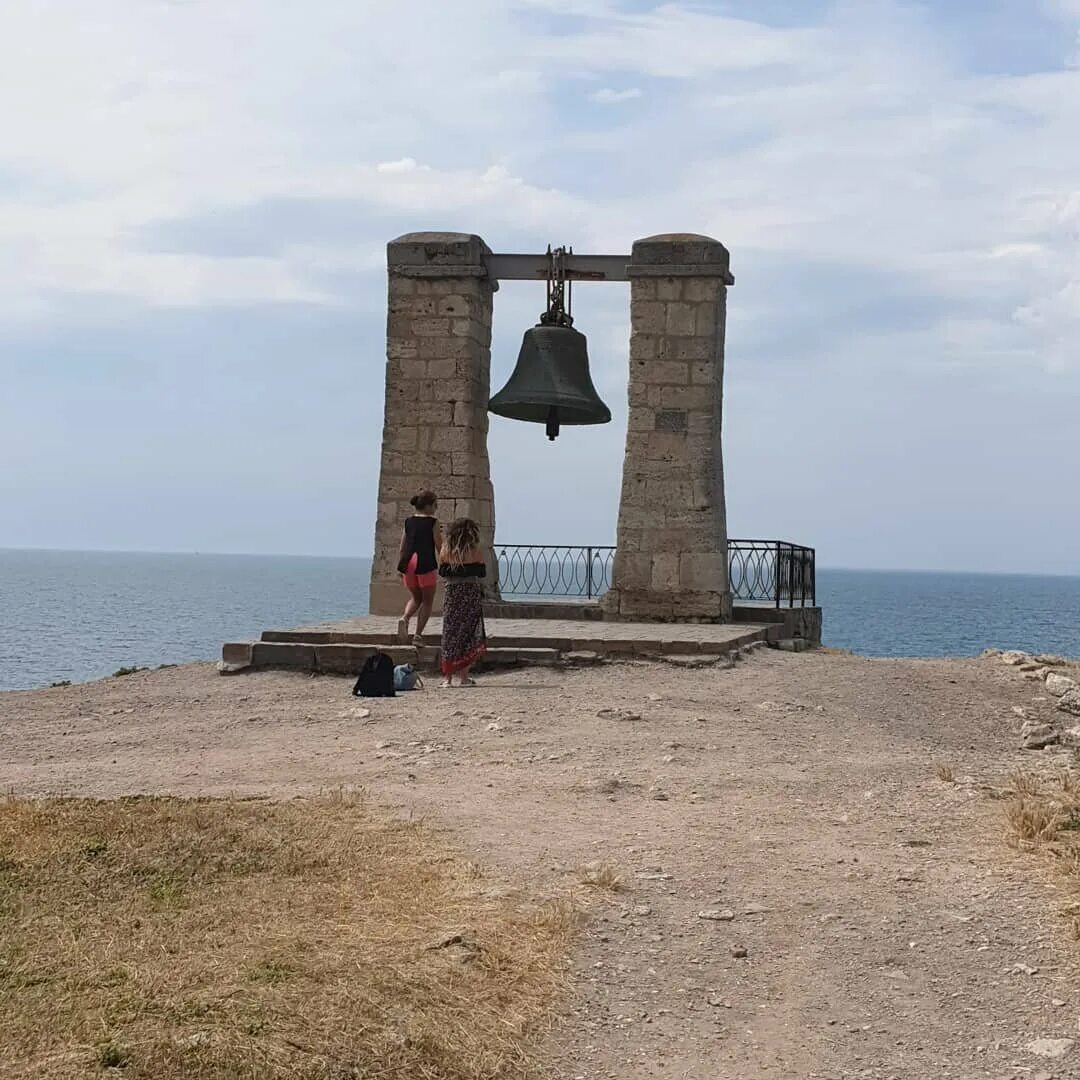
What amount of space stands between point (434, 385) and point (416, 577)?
10.8 feet

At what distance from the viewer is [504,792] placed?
7.90 meters

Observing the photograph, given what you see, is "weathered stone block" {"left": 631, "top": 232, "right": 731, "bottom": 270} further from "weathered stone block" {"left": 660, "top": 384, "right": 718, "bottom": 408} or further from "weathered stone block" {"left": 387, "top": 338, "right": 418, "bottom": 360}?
"weathered stone block" {"left": 387, "top": 338, "right": 418, "bottom": 360}

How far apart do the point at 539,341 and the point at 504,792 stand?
22.5 ft

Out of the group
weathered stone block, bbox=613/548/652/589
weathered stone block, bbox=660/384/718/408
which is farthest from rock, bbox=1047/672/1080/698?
weathered stone block, bbox=660/384/718/408

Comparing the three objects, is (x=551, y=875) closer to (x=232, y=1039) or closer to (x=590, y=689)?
(x=232, y=1039)

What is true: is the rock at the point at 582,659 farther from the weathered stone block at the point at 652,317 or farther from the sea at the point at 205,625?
the sea at the point at 205,625

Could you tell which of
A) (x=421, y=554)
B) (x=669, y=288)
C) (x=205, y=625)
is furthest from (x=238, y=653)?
(x=205, y=625)

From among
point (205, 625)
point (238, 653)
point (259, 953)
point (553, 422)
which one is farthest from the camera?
point (205, 625)

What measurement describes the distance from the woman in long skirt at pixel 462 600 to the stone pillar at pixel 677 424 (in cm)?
333

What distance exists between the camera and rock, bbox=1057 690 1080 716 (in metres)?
11.9

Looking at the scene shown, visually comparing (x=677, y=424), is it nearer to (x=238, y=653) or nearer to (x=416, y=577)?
(x=416, y=577)

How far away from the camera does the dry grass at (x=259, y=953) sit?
423 cm

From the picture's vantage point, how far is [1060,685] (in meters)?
13.0

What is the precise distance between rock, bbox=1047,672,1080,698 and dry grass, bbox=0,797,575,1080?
25.8ft
